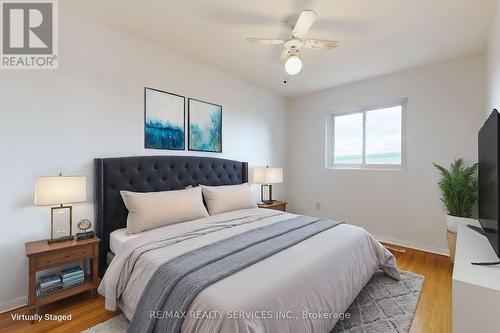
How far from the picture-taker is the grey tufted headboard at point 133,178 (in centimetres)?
224

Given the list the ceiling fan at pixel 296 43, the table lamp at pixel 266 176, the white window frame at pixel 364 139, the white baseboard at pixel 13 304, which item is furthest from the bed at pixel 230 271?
the white window frame at pixel 364 139

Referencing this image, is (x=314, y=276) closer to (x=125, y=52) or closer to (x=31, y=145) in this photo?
(x=31, y=145)

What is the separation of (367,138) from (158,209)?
3.39 m

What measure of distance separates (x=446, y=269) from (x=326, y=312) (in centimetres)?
215

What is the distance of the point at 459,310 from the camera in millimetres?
1119

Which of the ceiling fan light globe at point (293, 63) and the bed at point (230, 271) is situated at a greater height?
the ceiling fan light globe at point (293, 63)

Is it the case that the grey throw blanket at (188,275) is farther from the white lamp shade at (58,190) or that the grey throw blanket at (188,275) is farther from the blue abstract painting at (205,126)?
the blue abstract painting at (205,126)

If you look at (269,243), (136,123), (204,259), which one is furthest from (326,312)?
(136,123)

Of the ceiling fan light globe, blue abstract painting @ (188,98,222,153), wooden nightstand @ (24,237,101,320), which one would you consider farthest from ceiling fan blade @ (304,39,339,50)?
wooden nightstand @ (24,237,101,320)

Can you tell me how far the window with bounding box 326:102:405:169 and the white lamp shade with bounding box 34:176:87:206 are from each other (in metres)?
3.70

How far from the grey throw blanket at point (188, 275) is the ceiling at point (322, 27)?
2.00 metres

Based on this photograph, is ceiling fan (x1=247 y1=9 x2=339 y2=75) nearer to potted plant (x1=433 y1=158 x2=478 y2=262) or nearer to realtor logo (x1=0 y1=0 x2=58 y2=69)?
realtor logo (x1=0 y1=0 x2=58 y2=69)

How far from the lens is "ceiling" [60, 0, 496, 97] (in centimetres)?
203

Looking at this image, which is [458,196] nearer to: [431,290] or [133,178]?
[431,290]
